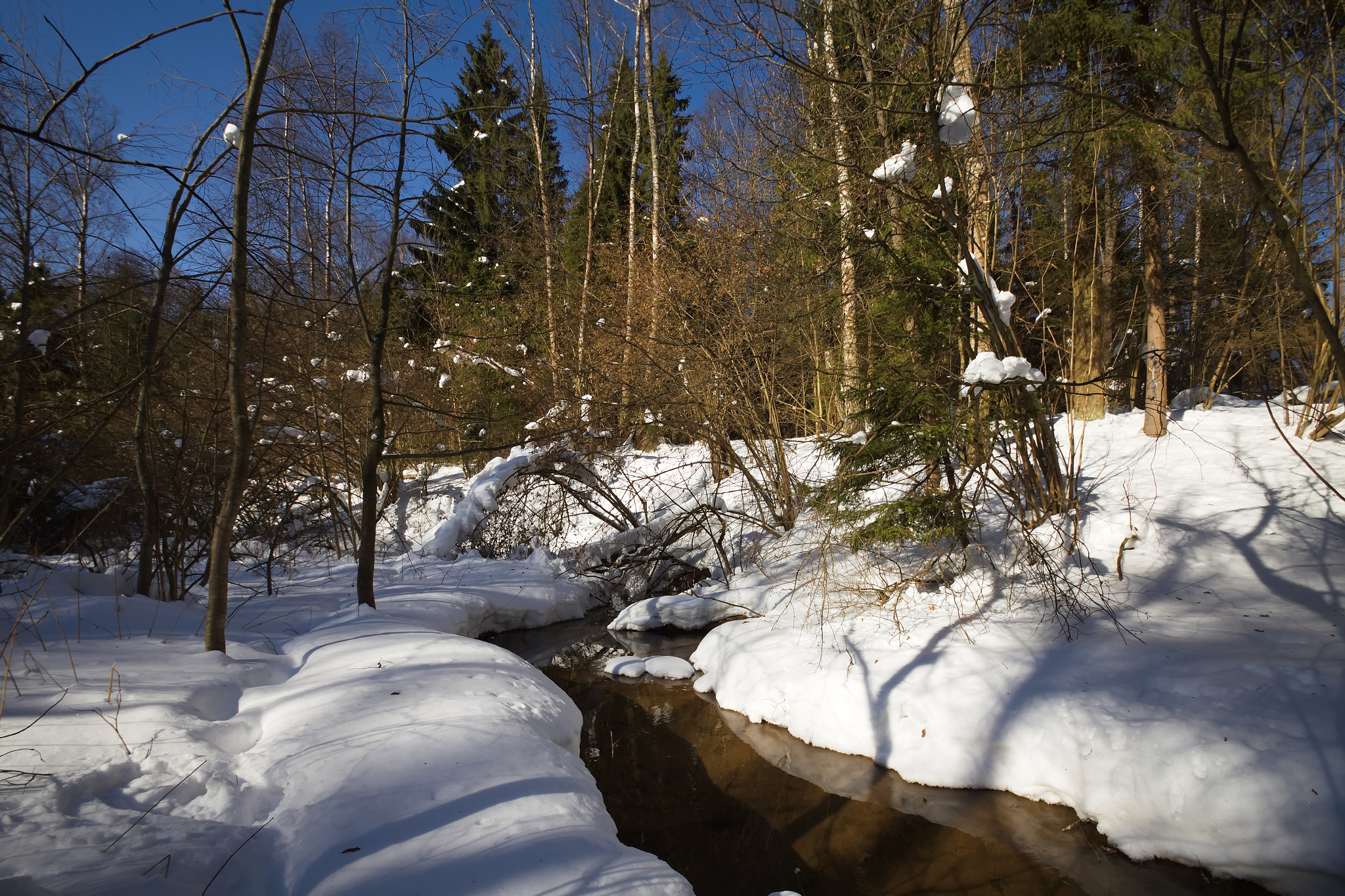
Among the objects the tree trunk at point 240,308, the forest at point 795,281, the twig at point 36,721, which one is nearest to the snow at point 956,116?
the forest at point 795,281

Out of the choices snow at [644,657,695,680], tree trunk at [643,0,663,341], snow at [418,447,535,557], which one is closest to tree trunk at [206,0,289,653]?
snow at [644,657,695,680]

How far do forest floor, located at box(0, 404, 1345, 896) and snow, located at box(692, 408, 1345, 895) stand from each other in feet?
0.06

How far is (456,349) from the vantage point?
12.9 m

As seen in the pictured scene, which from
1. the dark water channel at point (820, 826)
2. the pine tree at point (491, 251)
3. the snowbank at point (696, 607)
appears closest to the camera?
the dark water channel at point (820, 826)

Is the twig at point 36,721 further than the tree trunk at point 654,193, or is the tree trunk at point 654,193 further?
the tree trunk at point 654,193

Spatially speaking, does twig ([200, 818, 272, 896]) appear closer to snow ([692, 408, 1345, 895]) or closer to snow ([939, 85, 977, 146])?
snow ([692, 408, 1345, 895])

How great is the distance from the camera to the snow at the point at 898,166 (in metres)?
4.31

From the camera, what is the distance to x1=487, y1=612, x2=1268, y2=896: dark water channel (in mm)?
3578

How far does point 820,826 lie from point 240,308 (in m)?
4.71

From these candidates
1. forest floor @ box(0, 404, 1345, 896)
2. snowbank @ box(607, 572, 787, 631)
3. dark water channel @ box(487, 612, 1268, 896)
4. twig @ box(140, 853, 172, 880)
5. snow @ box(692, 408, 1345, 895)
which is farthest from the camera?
snowbank @ box(607, 572, 787, 631)

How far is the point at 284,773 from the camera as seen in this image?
2.92 metres

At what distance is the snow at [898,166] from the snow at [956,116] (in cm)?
57

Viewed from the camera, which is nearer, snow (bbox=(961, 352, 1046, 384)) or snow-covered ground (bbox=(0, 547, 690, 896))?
snow-covered ground (bbox=(0, 547, 690, 896))

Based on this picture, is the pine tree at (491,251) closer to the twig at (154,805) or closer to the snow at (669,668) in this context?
the snow at (669,668)
